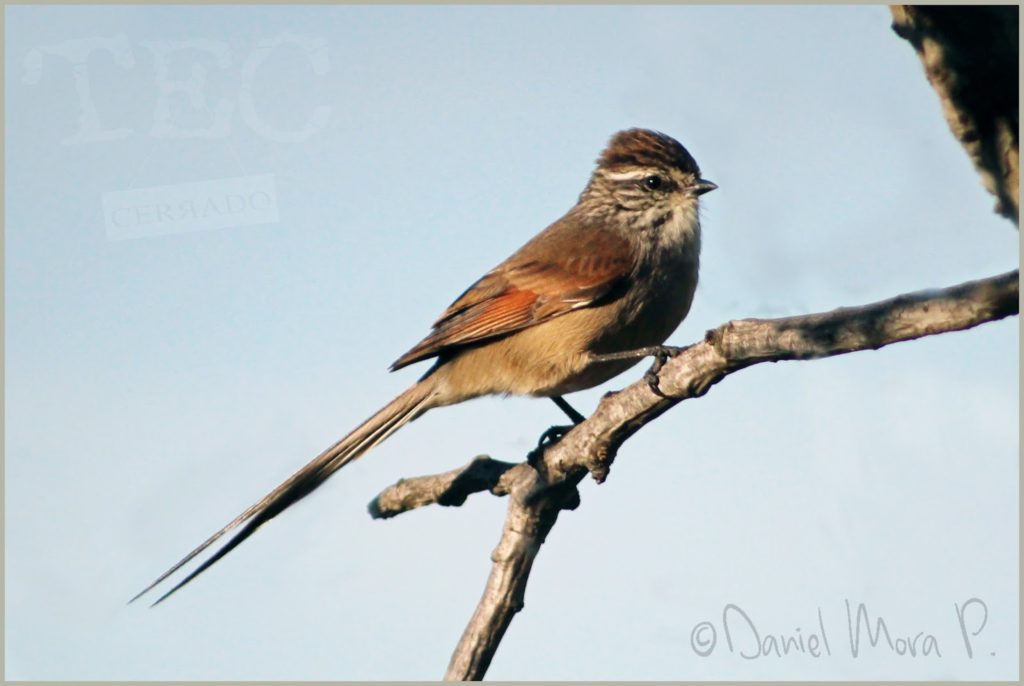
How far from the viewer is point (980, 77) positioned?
3.26 meters

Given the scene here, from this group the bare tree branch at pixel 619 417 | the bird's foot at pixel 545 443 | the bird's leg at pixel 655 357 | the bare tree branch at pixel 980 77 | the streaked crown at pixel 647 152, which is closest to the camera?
the bare tree branch at pixel 980 77

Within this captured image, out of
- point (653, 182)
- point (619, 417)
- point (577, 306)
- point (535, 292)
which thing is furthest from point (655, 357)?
point (653, 182)

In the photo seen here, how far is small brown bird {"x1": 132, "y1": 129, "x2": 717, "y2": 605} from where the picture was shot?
7328mm

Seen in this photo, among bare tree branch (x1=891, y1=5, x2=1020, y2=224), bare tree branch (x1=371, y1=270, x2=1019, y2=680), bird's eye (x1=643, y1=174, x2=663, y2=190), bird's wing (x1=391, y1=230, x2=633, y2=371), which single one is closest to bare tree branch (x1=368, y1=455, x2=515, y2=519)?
bare tree branch (x1=371, y1=270, x2=1019, y2=680)

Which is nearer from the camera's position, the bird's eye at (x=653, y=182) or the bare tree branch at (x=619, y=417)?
the bare tree branch at (x=619, y=417)

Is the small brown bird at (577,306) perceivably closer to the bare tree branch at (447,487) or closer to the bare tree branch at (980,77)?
the bare tree branch at (447,487)

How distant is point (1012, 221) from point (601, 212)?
5.02 m

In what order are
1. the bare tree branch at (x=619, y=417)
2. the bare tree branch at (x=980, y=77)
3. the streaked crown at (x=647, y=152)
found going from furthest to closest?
the streaked crown at (x=647, y=152), the bare tree branch at (x=619, y=417), the bare tree branch at (x=980, y=77)

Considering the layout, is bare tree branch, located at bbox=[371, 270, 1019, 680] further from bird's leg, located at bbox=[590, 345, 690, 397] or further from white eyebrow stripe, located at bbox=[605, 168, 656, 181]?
white eyebrow stripe, located at bbox=[605, 168, 656, 181]

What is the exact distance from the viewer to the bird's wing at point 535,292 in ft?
24.3

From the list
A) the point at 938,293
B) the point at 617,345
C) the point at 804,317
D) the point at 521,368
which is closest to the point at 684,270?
the point at 617,345

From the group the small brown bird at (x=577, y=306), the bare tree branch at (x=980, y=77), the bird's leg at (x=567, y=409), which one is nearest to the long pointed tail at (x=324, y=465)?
the small brown bird at (x=577, y=306)

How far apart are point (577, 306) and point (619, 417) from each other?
2005 millimetres

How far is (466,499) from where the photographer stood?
6.98 meters
